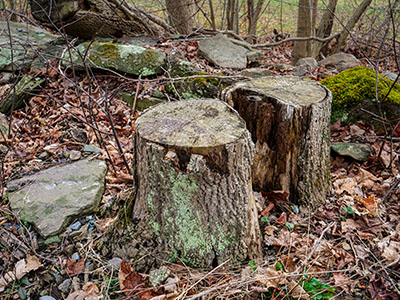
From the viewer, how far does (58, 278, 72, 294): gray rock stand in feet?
7.05

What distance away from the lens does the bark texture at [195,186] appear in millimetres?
1914

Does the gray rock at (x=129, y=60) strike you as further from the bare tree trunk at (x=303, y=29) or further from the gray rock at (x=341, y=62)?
the bare tree trunk at (x=303, y=29)

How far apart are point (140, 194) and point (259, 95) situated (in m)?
1.34

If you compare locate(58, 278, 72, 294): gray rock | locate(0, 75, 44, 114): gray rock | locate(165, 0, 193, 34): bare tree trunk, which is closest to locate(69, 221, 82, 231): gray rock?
locate(58, 278, 72, 294): gray rock

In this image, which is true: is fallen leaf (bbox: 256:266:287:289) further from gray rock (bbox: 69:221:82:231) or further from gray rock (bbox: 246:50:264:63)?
gray rock (bbox: 246:50:264:63)

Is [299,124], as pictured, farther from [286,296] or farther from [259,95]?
[286,296]

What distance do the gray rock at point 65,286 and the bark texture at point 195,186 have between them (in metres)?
0.47

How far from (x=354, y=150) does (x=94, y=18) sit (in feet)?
15.7

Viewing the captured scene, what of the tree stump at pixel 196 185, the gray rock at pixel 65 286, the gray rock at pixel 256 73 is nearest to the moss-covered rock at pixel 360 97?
the gray rock at pixel 256 73

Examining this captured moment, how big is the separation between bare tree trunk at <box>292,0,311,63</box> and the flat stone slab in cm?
613

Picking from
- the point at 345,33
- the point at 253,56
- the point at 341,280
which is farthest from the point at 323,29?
the point at 341,280

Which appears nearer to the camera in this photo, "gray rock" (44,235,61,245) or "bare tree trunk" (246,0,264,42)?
"gray rock" (44,235,61,245)

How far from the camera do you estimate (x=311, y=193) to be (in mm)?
2756

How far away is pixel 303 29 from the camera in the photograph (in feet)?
23.9
